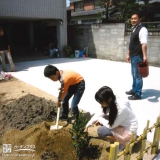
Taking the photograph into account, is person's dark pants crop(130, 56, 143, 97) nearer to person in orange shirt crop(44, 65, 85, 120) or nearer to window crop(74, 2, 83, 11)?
person in orange shirt crop(44, 65, 85, 120)

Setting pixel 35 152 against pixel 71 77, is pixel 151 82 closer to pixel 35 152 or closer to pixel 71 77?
pixel 71 77

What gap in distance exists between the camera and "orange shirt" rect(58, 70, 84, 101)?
2.78 metres

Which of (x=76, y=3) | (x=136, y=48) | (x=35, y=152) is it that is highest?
(x=76, y=3)

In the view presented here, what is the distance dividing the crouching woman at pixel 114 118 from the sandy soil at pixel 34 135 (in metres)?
0.32

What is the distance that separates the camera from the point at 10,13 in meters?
9.12

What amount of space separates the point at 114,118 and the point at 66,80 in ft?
3.38

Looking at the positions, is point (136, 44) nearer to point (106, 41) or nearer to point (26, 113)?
point (26, 113)

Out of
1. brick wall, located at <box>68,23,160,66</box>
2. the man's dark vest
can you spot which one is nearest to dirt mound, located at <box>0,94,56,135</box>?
the man's dark vest

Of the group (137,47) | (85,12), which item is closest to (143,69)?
(137,47)

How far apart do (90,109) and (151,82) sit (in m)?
2.82

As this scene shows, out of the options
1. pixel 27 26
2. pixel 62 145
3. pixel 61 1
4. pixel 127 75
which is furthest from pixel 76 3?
pixel 62 145

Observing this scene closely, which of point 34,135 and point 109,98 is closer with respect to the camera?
point 109,98

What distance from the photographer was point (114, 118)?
83.3 inches

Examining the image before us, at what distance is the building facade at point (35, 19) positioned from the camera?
9.28m
